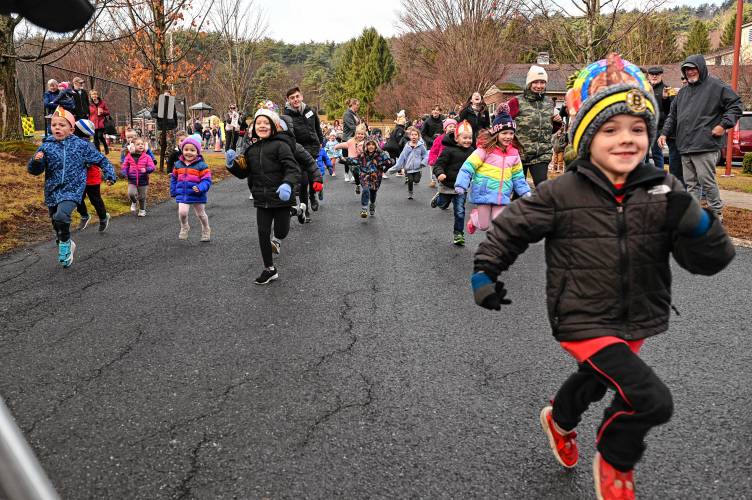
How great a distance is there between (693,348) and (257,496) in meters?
3.25

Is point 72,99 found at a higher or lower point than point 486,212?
higher

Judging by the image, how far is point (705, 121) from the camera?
8219 mm

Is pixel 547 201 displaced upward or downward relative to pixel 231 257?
→ upward

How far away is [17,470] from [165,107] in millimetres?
17414

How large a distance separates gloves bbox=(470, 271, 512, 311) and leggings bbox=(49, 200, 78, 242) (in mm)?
5776

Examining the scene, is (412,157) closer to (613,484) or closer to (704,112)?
(704,112)

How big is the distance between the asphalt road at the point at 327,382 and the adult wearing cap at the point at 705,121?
1460 millimetres

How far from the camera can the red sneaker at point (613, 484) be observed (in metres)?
2.43

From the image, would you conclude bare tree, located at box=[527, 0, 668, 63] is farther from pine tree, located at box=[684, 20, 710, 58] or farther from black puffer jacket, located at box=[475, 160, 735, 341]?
pine tree, located at box=[684, 20, 710, 58]

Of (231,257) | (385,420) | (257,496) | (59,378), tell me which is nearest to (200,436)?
(257,496)

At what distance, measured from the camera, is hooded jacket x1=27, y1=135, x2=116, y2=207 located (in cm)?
702

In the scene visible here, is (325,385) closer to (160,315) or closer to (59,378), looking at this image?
(59,378)

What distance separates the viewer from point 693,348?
14.5 feet

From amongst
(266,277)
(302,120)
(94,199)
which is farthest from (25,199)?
(266,277)
